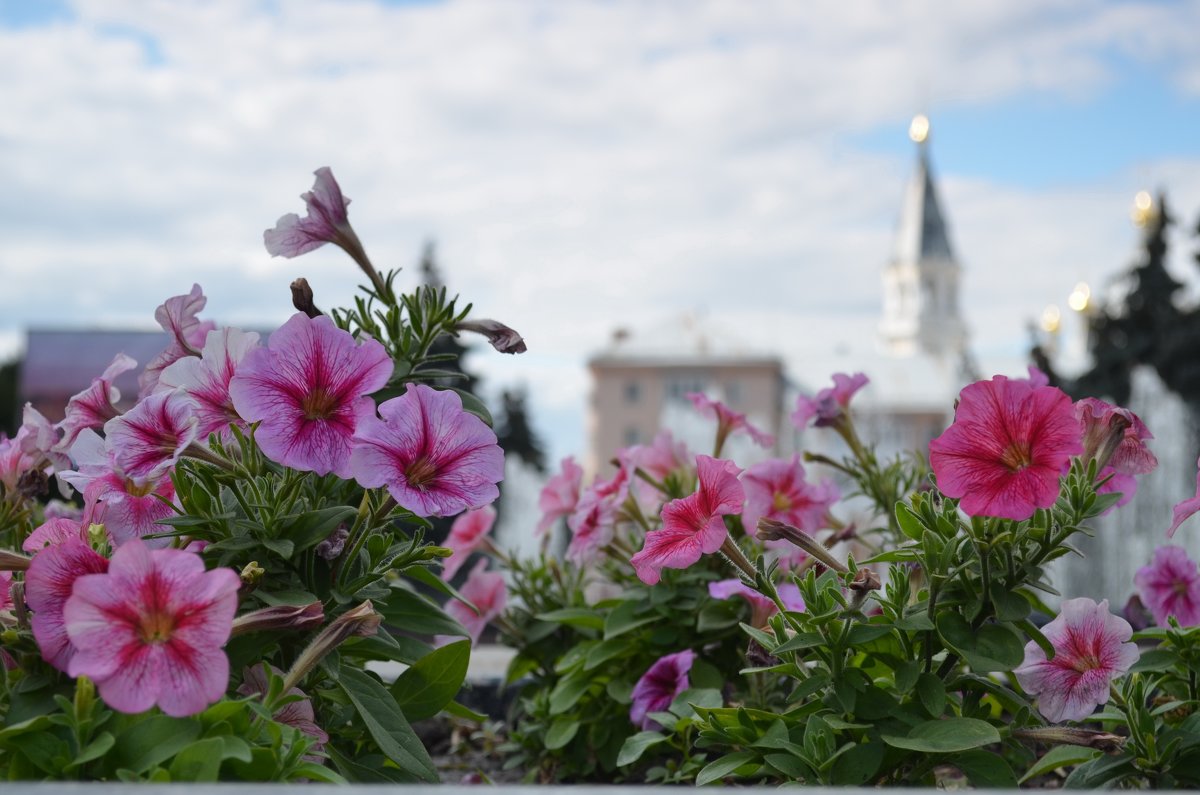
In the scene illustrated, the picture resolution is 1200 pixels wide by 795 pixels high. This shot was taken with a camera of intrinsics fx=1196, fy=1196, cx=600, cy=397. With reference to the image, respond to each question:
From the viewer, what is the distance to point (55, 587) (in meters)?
1.26

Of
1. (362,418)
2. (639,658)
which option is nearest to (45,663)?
(362,418)

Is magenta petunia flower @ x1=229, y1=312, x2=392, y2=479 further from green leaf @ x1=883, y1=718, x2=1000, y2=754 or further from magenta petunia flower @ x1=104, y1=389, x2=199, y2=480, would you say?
green leaf @ x1=883, y1=718, x2=1000, y2=754

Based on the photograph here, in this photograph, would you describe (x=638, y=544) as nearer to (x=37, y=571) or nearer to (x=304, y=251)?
(x=304, y=251)

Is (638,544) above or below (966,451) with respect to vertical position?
below

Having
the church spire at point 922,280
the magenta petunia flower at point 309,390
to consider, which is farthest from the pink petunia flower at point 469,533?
the church spire at point 922,280

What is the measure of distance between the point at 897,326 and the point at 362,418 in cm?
6986

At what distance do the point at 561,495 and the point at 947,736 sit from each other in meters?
1.12

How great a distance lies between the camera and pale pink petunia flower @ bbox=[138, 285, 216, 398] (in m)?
1.68

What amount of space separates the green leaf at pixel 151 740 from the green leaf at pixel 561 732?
3.37ft

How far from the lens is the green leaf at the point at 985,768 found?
1444 millimetres

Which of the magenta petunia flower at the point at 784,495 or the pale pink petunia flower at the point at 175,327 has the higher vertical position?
the pale pink petunia flower at the point at 175,327

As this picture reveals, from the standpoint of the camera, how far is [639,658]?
2201mm

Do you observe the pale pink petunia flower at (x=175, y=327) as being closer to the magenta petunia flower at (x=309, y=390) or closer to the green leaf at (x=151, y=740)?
the magenta petunia flower at (x=309, y=390)

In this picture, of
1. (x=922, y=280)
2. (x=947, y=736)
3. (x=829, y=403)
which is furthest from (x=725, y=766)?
(x=922, y=280)
